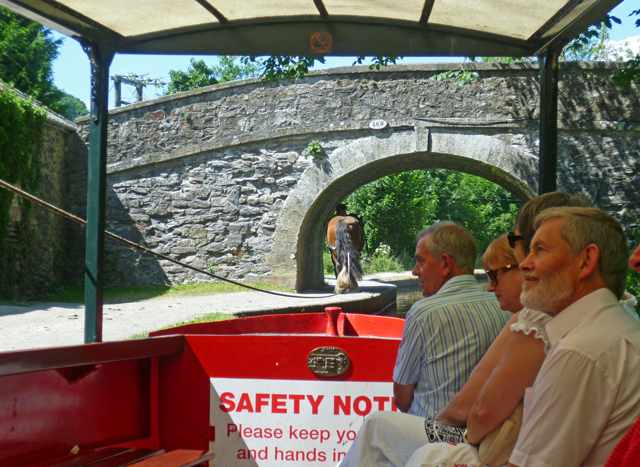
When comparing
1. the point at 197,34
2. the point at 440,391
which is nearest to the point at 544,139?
the point at 440,391

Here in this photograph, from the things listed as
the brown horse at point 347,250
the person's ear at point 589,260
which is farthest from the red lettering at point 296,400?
the brown horse at point 347,250

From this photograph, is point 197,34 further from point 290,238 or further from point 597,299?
point 290,238

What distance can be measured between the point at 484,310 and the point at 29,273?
376 inches

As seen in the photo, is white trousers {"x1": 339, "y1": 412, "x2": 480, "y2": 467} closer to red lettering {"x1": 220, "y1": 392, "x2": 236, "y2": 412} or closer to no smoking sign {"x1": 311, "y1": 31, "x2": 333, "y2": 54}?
red lettering {"x1": 220, "y1": 392, "x2": 236, "y2": 412}

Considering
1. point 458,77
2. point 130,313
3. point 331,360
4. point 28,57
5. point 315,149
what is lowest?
point 130,313

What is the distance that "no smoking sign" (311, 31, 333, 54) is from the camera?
3.03 metres

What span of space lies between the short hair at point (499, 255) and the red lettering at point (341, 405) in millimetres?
801

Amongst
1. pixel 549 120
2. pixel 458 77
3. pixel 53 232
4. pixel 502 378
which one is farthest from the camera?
pixel 53 232

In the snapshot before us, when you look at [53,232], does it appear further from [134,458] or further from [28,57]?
[28,57]

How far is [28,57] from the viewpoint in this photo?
19375 millimetres

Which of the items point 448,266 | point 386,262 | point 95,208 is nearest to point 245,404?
point 448,266

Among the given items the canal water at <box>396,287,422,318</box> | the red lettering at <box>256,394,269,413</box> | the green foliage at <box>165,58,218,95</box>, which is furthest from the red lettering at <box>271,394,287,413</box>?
the green foliage at <box>165,58,218,95</box>

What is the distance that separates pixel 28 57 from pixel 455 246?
20387 millimetres

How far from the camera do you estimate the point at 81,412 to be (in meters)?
2.29
